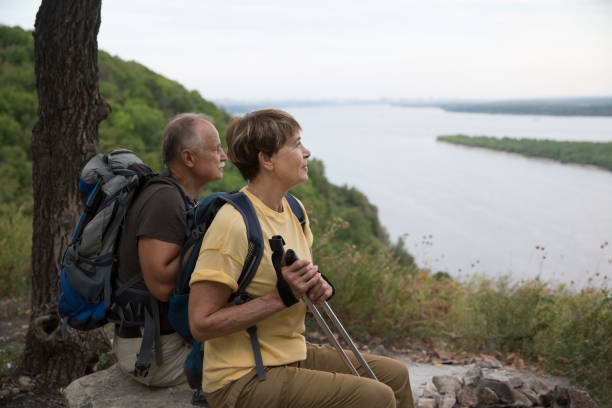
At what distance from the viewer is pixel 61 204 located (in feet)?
12.7

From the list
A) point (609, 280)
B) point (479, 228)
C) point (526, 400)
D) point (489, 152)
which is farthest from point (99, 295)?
point (489, 152)

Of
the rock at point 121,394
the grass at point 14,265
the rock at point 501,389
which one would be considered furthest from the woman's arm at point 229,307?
the grass at point 14,265

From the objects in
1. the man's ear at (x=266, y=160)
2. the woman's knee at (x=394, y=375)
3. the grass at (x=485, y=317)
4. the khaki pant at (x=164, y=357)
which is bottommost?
the grass at (x=485, y=317)

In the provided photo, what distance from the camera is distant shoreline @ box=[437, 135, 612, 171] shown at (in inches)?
433

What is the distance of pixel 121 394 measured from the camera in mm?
2705

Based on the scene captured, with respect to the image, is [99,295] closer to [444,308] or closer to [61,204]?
[61,204]

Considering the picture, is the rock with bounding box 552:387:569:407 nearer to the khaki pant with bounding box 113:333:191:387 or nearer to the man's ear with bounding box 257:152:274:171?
the khaki pant with bounding box 113:333:191:387

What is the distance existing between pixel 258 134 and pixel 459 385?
2524mm

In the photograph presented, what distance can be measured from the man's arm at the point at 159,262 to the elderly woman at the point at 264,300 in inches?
15.8

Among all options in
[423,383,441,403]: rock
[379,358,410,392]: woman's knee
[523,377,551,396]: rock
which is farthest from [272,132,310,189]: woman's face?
[523,377,551,396]: rock

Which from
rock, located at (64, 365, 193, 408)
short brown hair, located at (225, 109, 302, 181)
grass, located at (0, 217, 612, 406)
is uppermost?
short brown hair, located at (225, 109, 302, 181)

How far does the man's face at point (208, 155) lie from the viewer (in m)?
2.58

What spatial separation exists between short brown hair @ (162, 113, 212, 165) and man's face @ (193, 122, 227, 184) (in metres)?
0.03

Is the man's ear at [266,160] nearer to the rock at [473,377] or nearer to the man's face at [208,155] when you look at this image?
the man's face at [208,155]
